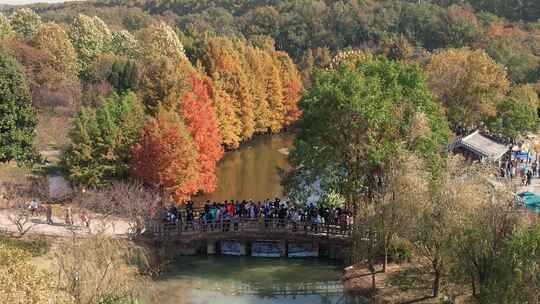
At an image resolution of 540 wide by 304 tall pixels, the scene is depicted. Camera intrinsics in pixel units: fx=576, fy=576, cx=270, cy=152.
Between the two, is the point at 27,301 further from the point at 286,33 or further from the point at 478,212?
the point at 286,33

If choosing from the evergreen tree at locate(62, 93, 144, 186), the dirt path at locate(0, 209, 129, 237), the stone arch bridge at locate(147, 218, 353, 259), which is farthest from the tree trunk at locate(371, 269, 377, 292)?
the evergreen tree at locate(62, 93, 144, 186)

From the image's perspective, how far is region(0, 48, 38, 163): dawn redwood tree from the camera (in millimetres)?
37469

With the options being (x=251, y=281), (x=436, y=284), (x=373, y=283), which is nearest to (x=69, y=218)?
(x=251, y=281)

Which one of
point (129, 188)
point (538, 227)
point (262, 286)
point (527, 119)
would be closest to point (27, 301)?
point (538, 227)

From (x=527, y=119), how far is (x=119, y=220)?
33170 mm

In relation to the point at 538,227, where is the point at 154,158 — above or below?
above

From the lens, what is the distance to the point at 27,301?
12.8m

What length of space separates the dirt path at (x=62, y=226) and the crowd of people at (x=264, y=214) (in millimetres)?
2555

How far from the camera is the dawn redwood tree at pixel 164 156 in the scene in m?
34.4

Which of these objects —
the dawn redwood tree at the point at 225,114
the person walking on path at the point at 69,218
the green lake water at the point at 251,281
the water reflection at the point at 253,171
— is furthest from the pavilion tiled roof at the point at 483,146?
the person walking on path at the point at 69,218

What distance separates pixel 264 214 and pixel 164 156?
7593 millimetres

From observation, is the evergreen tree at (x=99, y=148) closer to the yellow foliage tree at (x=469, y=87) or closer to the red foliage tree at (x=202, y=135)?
the red foliage tree at (x=202, y=135)

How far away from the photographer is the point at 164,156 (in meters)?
34.5

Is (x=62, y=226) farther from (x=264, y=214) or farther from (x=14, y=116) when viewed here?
(x=264, y=214)
